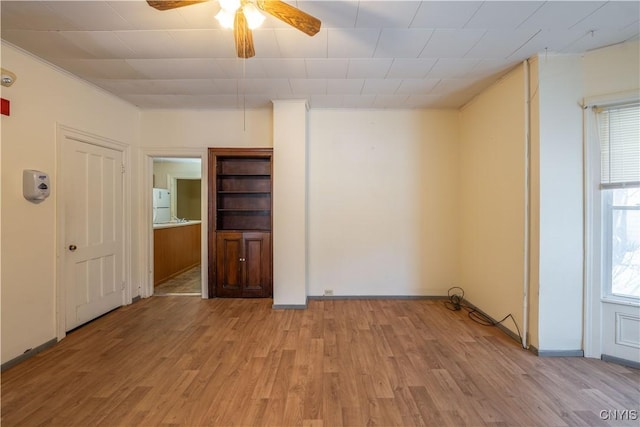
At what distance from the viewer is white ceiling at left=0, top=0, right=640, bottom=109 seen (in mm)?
1977

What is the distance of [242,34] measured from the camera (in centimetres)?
188

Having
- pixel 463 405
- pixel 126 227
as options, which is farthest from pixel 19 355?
pixel 463 405

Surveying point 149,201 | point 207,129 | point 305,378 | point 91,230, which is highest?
point 207,129

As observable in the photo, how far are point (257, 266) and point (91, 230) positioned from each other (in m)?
2.00

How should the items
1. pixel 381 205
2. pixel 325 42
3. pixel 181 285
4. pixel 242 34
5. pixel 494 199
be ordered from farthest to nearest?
pixel 181 285 → pixel 381 205 → pixel 494 199 → pixel 325 42 → pixel 242 34

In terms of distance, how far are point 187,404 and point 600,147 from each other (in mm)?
3888

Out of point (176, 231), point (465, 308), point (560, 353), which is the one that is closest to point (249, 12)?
point (560, 353)

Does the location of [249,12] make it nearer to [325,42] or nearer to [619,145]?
[325,42]

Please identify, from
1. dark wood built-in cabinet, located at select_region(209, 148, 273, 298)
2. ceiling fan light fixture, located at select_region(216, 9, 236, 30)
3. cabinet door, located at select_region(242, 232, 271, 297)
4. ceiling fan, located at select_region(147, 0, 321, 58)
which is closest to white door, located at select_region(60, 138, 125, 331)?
dark wood built-in cabinet, located at select_region(209, 148, 273, 298)

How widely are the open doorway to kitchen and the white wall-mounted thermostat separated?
1.77 metres

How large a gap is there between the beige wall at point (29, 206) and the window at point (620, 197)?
5.04 m

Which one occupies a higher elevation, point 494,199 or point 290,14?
point 290,14

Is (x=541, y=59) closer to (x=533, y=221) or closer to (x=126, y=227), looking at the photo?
(x=533, y=221)

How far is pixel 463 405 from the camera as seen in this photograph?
1.88 m
